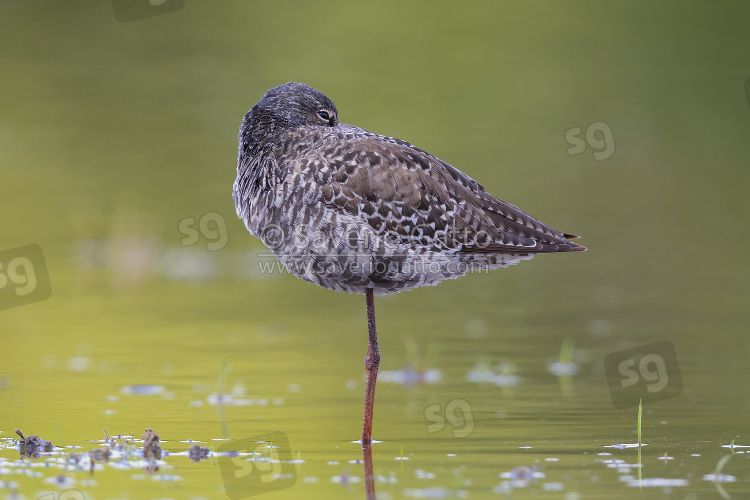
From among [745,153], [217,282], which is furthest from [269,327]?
[745,153]

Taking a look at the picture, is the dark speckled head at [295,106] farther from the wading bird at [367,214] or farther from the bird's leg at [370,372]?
the bird's leg at [370,372]

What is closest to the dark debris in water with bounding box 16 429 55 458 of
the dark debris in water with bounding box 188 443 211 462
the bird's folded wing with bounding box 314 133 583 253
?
the dark debris in water with bounding box 188 443 211 462

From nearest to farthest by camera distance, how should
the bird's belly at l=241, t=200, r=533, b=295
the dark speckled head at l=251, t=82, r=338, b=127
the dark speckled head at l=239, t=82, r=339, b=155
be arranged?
the bird's belly at l=241, t=200, r=533, b=295 < the dark speckled head at l=239, t=82, r=339, b=155 < the dark speckled head at l=251, t=82, r=338, b=127

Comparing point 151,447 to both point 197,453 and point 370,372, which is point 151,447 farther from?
point 370,372

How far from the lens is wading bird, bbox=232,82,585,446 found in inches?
357

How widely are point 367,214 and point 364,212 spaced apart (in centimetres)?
3

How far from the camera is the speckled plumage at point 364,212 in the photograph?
357 inches

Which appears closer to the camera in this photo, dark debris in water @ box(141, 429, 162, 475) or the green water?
dark debris in water @ box(141, 429, 162, 475)

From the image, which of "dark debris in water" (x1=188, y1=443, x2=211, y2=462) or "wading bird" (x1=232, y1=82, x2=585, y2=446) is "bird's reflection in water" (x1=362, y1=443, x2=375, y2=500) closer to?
"wading bird" (x1=232, y1=82, x2=585, y2=446)

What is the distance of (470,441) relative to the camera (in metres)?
8.67

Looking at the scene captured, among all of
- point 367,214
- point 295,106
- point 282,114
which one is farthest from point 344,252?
point 295,106

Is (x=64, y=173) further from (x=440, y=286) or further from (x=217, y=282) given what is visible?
(x=440, y=286)

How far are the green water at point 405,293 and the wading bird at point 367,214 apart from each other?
1191 mm

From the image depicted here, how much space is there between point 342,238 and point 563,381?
9.49ft
